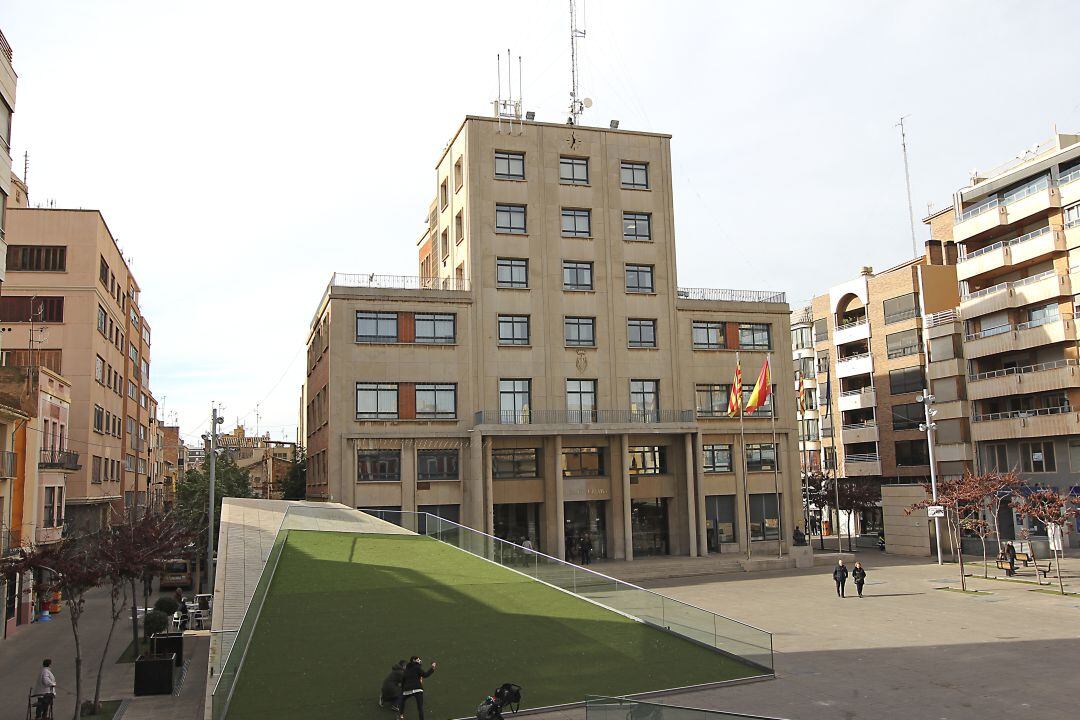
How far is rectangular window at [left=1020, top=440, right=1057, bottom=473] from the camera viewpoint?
186 ft

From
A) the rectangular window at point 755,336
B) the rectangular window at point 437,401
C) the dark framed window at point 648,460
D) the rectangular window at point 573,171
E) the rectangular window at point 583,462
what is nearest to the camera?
the rectangular window at point 437,401

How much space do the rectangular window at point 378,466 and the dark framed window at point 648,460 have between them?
561 inches

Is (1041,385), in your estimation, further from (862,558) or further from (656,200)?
(656,200)

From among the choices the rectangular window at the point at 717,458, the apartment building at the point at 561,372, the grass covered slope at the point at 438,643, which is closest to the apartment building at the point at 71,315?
the apartment building at the point at 561,372

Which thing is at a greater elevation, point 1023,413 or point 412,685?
point 1023,413

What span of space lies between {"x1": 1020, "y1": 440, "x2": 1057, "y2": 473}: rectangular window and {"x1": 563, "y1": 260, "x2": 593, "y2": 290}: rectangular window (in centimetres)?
3186

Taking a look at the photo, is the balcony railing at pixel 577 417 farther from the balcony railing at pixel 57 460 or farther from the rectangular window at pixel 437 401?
the balcony railing at pixel 57 460

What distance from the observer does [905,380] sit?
227 ft

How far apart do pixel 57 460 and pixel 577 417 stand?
27555 millimetres

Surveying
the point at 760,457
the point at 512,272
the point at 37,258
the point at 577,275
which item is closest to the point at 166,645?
the point at 512,272

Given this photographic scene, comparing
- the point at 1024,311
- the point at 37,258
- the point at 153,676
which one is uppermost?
the point at 37,258

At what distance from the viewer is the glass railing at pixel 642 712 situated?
1502cm

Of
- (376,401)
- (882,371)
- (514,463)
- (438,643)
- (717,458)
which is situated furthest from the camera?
(882,371)

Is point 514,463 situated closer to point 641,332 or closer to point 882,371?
point 641,332
